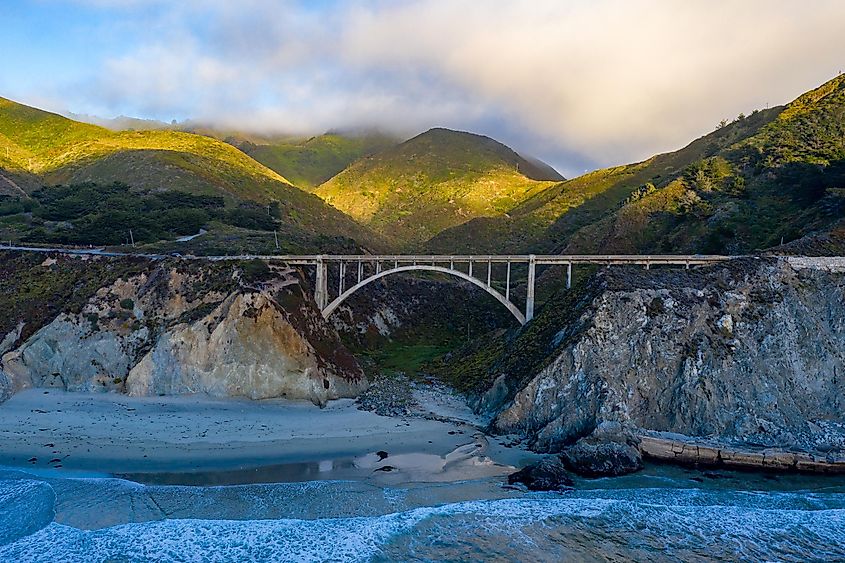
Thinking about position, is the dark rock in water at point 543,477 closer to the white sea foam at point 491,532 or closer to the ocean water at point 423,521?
the ocean water at point 423,521

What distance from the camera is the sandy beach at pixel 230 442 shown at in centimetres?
2822

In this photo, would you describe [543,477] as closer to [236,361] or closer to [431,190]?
[236,361]

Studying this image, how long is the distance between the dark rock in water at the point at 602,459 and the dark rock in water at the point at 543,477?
Answer: 3.06ft

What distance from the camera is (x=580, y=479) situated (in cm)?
2764

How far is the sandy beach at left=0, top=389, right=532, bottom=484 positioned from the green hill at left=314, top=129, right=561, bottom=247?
313 feet

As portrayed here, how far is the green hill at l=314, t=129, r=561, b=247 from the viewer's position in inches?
5891

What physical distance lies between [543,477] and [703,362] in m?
13.3

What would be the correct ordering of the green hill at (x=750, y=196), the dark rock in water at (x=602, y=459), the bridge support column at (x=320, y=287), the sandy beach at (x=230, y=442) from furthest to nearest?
the green hill at (x=750, y=196), the bridge support column at (x=320, y=287), the sandy beach at (x=230, y=442), the dark rock in water at (x=602, y=459)

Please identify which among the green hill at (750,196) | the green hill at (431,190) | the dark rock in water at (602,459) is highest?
the green hill at (431,190)

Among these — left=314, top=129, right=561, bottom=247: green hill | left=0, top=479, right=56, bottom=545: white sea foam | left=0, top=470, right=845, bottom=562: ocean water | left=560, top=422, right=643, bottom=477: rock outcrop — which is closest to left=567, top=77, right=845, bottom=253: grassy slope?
left=560, top=422, right=643, bottom=477: rock outcrop

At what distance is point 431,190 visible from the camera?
170 metres

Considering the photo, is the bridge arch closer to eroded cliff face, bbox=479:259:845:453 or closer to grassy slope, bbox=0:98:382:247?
eroded cliff face, bbox=479:259:845:453

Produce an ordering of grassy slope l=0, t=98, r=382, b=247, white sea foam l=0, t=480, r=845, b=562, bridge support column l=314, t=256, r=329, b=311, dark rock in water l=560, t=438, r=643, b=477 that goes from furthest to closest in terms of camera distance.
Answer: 1. grassy slope l=0, t=98, r=382, b=247
2. bridge support column l=314, t=256, r=329, b=311
3. dark rock in water l=560, t=438, r=643, b=477
4. white sea foam l=0, t=480, r=845, b=562

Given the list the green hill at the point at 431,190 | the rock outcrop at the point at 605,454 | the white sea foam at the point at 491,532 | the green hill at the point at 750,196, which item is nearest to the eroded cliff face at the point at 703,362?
the rock outcrop at the point at 605,454
